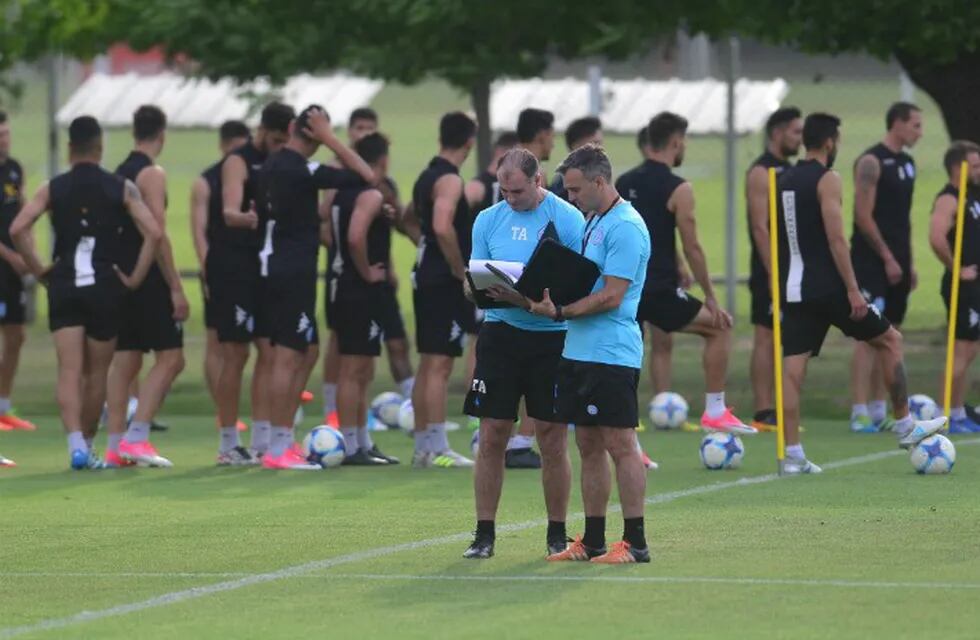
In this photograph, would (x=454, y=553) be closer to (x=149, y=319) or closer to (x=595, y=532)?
(x=595, y=532)

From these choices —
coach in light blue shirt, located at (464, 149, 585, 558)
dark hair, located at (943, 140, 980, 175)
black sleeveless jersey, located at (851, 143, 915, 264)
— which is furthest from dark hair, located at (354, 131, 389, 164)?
coach in light blue shirt, located at (464, 149, 585, 558)

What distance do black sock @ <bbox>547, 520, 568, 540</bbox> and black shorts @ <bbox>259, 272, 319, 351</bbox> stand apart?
181 inches

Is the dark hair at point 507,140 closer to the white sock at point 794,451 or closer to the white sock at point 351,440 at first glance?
the white sock at point 351,440

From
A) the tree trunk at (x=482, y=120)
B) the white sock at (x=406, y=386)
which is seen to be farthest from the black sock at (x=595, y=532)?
the tree trunk at (x=482, y=120)

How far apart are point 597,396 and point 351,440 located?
5.43 meters

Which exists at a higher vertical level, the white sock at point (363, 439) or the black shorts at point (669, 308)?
the black shorts at point (669, 308)

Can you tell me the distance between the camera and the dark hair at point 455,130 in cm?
1511

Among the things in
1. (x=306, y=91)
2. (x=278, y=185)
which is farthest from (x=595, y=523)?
(x=306, y=91)

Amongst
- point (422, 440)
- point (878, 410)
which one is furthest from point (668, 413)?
point (422, 440)

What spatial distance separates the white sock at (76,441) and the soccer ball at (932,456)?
5.35 metres

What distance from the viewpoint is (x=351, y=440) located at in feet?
51.2

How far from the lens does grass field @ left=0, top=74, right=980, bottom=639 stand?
29.2ft

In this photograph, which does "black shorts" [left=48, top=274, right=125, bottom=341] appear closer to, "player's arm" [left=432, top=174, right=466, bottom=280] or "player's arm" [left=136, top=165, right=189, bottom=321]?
"player's arm" [left=136, top=165, right=189, bottom=321]

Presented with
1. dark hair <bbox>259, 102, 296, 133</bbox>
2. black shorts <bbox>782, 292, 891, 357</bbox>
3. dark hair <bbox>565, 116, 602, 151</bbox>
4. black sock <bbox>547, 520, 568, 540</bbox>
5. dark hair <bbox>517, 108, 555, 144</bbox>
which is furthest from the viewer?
dark hair <bbox>565, 116, 602, 151</bbox>
